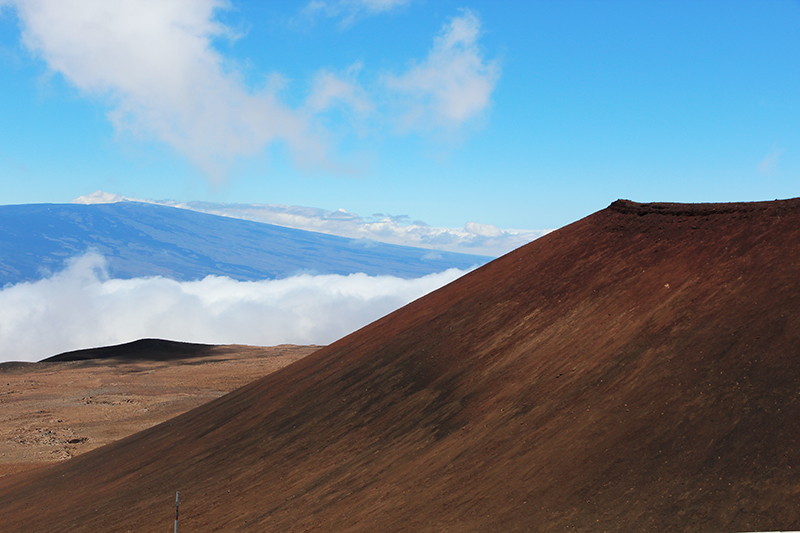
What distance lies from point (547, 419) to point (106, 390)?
52.1 m

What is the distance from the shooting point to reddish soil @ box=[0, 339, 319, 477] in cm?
3588

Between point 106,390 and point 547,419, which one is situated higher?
point 106,390

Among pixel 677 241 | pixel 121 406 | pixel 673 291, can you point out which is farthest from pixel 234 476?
pixel 121 406

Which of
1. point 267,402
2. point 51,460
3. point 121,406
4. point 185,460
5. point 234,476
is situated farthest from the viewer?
point 121,406

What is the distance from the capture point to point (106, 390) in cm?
5300

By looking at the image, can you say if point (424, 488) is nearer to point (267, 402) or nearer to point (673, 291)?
point (673, 291)

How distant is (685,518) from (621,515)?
37.8 inches

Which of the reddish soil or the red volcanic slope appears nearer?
the red volcanic slope

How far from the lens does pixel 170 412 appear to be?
141 feet

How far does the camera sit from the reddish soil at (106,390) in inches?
1412

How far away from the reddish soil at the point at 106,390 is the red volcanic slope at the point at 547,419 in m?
13.0

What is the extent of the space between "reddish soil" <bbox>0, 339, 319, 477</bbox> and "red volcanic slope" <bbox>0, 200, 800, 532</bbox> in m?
13.0

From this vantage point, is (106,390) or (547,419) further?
(106,390)

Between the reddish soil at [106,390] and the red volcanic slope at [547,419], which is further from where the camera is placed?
the reddish soil at [106,390]
